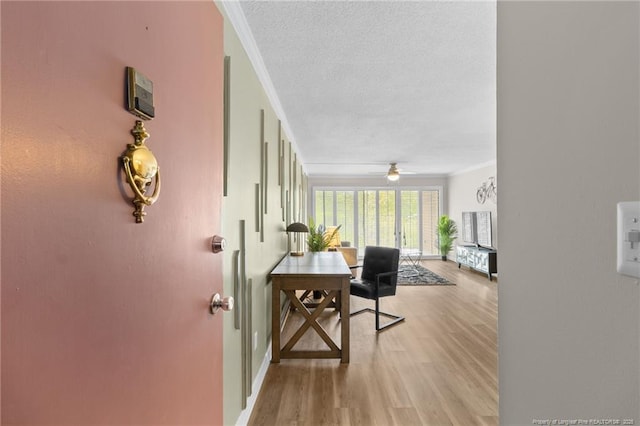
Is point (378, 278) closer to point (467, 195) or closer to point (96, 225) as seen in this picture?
point (96, 225)

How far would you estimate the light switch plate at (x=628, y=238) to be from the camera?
53 cm

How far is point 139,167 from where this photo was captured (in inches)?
24.6

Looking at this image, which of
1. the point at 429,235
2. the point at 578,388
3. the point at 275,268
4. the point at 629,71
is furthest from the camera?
the point at 429,235

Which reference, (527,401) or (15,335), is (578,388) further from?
(15,335)

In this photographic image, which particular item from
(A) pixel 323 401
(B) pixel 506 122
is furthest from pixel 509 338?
(A) pixel 323 401

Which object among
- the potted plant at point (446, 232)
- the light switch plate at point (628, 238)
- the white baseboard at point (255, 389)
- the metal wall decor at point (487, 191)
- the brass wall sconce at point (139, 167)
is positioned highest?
the metal wall decor at point (487, 191)

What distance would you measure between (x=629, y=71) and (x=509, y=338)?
71 cm

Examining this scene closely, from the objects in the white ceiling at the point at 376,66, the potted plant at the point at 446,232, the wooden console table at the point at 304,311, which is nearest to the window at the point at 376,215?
the potted plant at the point at 446,232

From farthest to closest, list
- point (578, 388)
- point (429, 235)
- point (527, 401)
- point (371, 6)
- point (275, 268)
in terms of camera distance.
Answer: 1. point (429, 235)
2. point (275, 268)
3. point (371, 6)
4. point (527, 401)
5. point (578, 388)

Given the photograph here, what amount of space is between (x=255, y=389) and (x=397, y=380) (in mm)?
1043

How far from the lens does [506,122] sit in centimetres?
94

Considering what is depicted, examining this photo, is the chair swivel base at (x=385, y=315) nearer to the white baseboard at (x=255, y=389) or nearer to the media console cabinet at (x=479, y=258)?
the white baseboard at (x=255, y=389)

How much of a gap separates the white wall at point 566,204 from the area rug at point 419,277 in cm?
502

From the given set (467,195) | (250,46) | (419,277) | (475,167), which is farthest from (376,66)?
(467,195)
